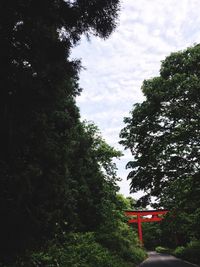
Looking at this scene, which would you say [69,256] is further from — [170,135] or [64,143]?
[170,135]

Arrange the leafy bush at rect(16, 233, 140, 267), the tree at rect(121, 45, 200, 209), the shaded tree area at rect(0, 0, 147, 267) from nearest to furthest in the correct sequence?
1. the shaded tree area at rect(0, 0, 147, 267)
2. the leafy bush at rect(16, 233, 140, 267)
3. the tree at rect(121, 45, 200, 209)

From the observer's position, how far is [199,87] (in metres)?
18.0

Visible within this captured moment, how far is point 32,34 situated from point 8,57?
1.64 ft

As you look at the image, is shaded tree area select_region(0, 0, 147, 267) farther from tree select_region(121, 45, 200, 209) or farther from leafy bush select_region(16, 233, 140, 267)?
tree select_region(121, 45, 200, 209)

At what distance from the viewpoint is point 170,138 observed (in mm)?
18156

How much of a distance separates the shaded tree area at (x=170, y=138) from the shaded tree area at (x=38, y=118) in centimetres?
505

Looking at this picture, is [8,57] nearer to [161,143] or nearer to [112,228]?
[161,143]

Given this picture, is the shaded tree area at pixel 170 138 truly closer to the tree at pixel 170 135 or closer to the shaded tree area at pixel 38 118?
the tree at pixel 170 135

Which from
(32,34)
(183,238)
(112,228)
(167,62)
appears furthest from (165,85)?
(183,238)

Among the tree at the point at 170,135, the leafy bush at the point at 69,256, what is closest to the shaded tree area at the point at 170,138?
the tree at the point at 170,135

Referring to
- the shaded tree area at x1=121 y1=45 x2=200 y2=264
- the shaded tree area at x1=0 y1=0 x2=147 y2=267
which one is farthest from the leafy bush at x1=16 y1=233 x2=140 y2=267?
the shaded tree area at x1=121 y1=45 x2=200 y2=264

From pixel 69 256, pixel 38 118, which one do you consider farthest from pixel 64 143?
pixel 38 118

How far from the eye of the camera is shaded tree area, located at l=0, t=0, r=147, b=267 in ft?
17.8

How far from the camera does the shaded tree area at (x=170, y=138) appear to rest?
18.0m
